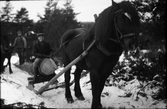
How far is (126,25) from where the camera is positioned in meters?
2.62

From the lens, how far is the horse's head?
8.37 feet

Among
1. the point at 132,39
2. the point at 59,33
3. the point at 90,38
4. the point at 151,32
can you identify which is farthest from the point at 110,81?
the point at 59,33

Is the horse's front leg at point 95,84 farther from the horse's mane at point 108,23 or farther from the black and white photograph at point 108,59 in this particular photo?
the horse's mane at point 108,23

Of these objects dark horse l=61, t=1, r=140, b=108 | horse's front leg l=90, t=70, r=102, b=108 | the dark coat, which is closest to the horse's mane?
dark horse l=61, t=1, r=140, b=108

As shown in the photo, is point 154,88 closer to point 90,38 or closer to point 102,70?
point 102,70

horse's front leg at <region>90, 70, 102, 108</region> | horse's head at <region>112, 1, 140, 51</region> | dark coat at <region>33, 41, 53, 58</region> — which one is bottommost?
horse's front leg at <region>90, 70, 102, 108</region>

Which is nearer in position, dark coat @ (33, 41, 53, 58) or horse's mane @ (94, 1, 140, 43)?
horse's mane @ (94, 1, 140, 43)

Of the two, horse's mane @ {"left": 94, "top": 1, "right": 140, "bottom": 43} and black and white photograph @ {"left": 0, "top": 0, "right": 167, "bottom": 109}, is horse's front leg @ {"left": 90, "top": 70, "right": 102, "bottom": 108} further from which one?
horse's mane @ {"left": 94, "top": 1, "right": 140, "bottom": 43}

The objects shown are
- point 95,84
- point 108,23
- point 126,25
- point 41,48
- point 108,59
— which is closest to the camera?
point 126,25

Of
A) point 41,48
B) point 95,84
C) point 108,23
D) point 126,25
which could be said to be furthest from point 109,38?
point 41,48

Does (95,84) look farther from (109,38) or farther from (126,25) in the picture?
(126,25)

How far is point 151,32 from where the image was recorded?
4.00 metres

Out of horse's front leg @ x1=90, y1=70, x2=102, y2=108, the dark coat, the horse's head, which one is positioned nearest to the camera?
the horse's head

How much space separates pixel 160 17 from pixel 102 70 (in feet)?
6.30
